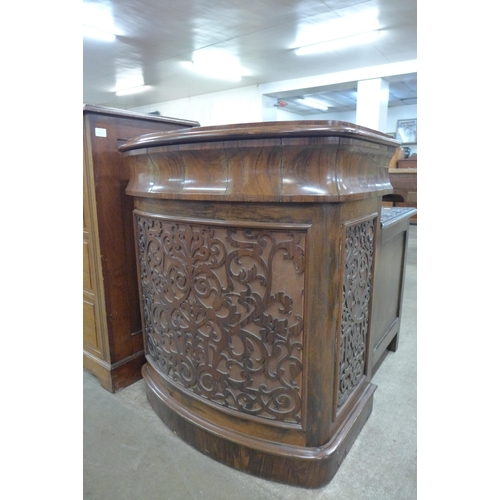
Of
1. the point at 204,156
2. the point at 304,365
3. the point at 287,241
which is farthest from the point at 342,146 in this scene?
the point at 304,365

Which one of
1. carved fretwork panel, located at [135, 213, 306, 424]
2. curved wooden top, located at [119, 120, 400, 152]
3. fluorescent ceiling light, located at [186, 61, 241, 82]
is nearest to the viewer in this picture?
curved wooden top, located at [119, 120, 400, 152]

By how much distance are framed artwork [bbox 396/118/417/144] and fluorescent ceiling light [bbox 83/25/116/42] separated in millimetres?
8084

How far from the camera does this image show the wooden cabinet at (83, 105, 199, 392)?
1.55m

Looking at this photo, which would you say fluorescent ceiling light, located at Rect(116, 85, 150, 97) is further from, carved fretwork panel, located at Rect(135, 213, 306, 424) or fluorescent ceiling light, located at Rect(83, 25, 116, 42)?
carved fretwork panel, located at Rect(135, 213, 306, 424)

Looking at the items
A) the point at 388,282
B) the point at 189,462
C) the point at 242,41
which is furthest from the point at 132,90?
the point at 189,462

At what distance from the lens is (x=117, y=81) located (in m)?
8.38

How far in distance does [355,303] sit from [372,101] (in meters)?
6.60

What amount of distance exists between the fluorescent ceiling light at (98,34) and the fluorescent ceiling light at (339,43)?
2.92 m

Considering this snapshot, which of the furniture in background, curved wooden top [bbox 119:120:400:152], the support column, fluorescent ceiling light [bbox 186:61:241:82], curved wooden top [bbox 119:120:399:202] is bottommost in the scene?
the furniture in background

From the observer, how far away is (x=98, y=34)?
527cm

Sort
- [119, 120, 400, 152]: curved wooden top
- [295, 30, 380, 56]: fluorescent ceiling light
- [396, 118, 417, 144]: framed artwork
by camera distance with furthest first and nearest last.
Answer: [396, 118, 417, 144]: framed artwork
[295, 30, 380, 56]: fluorescent ceiling light
[119, 120, 400, 152]: curved wooden top

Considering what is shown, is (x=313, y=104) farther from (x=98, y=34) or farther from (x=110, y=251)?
(x=110, y=251)

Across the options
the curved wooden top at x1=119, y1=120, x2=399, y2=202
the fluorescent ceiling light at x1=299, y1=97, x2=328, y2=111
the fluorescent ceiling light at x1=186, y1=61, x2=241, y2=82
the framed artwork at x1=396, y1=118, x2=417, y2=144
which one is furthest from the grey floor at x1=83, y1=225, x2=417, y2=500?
the framed artwork at x1=396, y1=118, x2=417, y2=144
